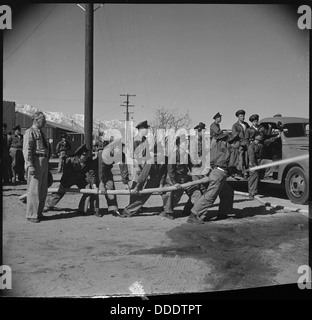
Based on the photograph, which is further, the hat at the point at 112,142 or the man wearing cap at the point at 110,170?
the man wearing cap at the point at 110,170

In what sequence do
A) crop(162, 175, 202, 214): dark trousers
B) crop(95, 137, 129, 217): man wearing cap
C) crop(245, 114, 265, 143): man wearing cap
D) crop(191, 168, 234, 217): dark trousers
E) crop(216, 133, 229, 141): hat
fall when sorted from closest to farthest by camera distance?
crop(245, 114, 265, 143): man wearing cap, crop(216, 133, 229, 141): hat, crop(191, 168, 234, 217): dark trousers, crop(162, 175, 202, 214): dark trousers, crop(95, 137, 129, 217): man wearing cap

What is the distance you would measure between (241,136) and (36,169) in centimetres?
202

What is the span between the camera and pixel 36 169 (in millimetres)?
3359

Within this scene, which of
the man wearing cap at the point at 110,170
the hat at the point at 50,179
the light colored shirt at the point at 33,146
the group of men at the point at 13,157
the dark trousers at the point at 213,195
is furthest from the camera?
the group of men at the point at 13,157

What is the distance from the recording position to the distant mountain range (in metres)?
2.68

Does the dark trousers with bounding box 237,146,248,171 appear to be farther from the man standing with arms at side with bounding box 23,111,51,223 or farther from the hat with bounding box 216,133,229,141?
the man standing with arms at side with bounding box 23,111,51,223

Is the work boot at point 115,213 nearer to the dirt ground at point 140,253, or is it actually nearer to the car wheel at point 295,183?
the dirt ground at point 140,253

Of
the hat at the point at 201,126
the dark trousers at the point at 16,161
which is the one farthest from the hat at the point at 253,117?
the dark trousers at the point at 16,161

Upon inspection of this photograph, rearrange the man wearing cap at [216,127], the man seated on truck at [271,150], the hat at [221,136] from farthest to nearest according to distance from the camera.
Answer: the man seated on truck at [271,150]
the hat at [221,136]
the man wearing cap at [216,127]

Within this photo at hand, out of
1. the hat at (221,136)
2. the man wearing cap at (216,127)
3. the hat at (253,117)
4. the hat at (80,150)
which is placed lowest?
the hat at (80,150)

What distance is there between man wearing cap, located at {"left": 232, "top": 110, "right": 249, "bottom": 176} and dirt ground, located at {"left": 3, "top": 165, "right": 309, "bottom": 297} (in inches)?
22.7

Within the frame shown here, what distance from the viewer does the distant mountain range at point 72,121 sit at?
2.68 metres
